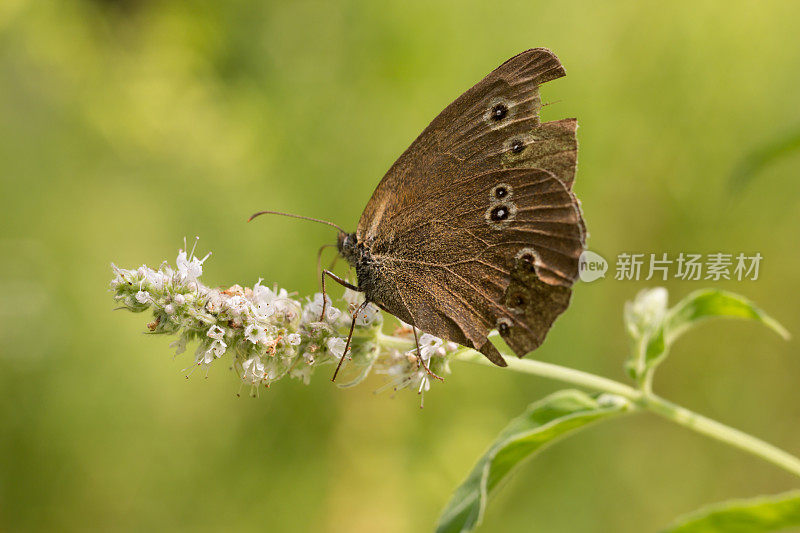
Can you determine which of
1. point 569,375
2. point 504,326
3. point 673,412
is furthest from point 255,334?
point 673,412

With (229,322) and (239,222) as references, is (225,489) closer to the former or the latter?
(239,222)

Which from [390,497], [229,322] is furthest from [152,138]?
[229,322]

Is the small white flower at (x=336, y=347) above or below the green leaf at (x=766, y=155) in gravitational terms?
below

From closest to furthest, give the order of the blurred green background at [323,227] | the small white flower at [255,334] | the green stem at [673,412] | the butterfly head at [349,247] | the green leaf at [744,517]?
the green leaf at [744,517], the green stem at [673,412], the small white flower at [255,334], the butterfly head at [349,247], the blurred green background at [323,227]

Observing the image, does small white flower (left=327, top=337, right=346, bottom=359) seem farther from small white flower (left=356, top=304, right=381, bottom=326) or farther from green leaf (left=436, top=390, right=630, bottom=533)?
green leaf (left=436, top=390, right=630, bottom=533)

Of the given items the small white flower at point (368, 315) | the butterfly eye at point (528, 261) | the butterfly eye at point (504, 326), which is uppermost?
the butterfly eye at point (528, 261)

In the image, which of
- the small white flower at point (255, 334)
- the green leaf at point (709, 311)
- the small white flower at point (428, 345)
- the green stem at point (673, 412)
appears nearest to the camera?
the green stem at point (673, 412)

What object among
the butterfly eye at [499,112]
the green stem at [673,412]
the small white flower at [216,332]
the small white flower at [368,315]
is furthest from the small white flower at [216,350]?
the butterfly eye at [499,112]

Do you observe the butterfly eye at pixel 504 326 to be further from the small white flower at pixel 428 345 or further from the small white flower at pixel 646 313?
the small white flower at pixel 646 313

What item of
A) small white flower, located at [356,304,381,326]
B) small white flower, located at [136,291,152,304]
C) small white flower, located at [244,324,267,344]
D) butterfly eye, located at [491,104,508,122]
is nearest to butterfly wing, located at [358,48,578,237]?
butterfly eye, located at [491,104,508,122]

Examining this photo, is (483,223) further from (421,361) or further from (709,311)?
(709,311)
